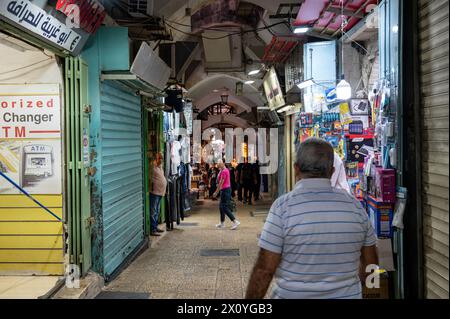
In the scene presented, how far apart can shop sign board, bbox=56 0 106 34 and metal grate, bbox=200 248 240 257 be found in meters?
4.75

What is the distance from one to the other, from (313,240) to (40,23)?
12.5 feet

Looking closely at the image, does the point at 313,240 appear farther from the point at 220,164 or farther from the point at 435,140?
the point at 220,164

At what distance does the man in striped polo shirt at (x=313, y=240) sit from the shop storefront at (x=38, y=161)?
13.1 ft

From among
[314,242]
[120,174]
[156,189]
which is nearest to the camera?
[314,242]

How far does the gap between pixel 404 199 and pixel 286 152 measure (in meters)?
11.4

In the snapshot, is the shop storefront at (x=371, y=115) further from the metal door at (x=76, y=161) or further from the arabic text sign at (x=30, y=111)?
the arabic text sign at (x=30, y=111)

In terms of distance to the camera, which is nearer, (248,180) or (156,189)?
(156,189)

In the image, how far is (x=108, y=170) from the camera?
6.82 metres

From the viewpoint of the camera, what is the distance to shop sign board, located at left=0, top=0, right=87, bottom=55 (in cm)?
415

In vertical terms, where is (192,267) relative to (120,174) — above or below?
below

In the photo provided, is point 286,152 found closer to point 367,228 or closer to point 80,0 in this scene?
point 80,0

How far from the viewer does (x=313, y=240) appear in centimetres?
252

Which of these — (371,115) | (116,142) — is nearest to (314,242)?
(371,115)
